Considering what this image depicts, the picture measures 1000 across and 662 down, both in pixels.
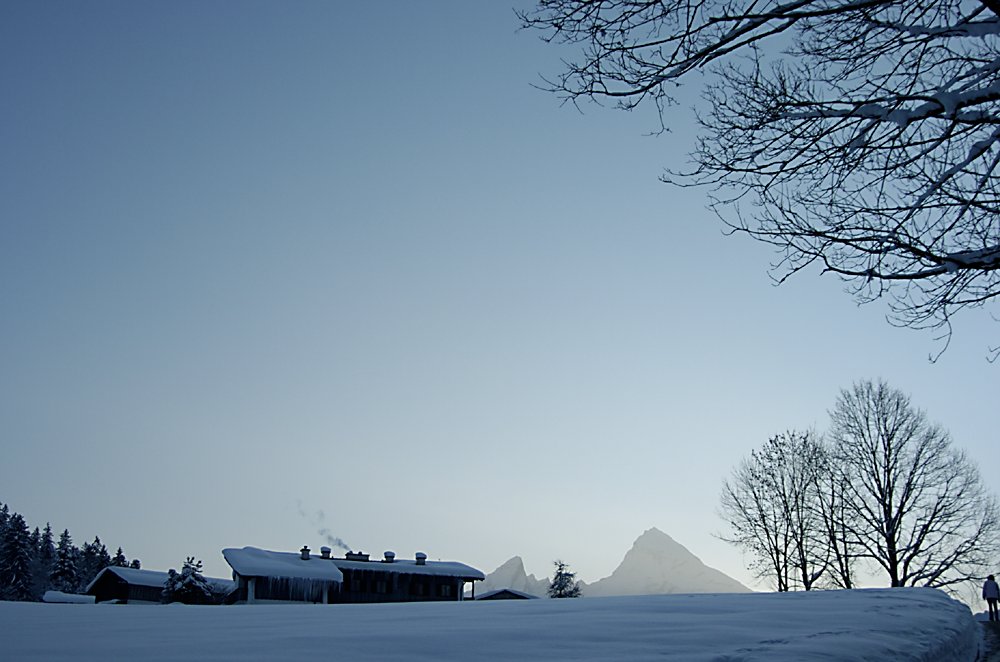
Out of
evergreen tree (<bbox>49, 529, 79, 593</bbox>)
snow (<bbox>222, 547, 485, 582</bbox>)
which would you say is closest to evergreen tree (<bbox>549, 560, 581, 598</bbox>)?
snow (<bbox>222, 547, 485, 582</bbox>)

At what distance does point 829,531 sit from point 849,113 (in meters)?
26.6

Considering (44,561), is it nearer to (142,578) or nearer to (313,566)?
(142,578)

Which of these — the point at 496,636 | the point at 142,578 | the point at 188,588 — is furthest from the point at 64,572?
the point at 496,636

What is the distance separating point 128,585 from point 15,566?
3652cm

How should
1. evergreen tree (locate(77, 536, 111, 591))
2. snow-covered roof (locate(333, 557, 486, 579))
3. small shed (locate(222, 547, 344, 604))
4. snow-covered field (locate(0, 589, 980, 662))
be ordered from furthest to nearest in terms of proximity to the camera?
evergreen tree (locate(77, 536, 111, 591)) → snow-covered roof (locate(333, 557, 486, 579)) → small shed (locate(222, 547, 344, 604)) → snow-covered field (locate(0, 589, 980, 662))

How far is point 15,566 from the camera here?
6819 cm

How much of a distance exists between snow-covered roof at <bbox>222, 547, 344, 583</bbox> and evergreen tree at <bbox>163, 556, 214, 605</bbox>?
2.41m

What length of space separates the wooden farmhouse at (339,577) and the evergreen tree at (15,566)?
4322 cm

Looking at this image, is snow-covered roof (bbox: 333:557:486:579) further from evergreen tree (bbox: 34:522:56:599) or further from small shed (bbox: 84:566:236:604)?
evergreen tree (bbox: 34:522:56:599)

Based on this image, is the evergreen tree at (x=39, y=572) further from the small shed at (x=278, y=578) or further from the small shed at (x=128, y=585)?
the small shed at (x=278, y=578)

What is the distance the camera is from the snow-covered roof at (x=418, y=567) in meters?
40.6

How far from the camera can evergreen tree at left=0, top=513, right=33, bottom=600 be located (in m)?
67.5

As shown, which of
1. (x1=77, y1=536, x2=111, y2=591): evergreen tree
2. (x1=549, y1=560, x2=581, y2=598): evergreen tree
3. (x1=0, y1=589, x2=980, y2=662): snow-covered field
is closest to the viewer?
(x1=0, y1=589, x2=980, y2=662): snow-covered field

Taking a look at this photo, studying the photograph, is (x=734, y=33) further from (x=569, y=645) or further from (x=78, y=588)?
(x=78, y=588)
